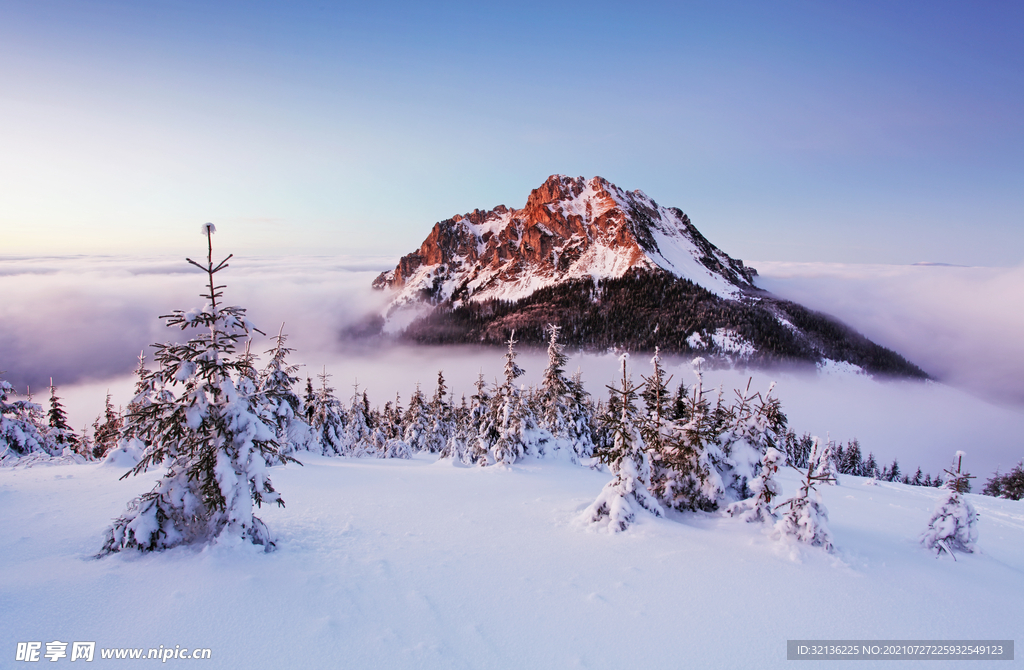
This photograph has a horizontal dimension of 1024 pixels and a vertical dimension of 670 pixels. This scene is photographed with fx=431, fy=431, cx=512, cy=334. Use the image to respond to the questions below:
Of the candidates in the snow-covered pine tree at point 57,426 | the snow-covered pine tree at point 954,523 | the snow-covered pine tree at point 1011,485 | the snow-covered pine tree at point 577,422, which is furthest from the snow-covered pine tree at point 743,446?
the snow-covered pine tree at point 1011,485

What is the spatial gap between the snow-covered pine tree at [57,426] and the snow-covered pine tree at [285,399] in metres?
16.1

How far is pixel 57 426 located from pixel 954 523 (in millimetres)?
50624

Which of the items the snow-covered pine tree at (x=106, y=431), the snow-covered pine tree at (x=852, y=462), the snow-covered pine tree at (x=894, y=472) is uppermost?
the snow-covered pine tree at (x=106, y=431)

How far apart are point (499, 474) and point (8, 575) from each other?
1587 cm

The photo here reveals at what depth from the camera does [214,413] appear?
24.9 feet

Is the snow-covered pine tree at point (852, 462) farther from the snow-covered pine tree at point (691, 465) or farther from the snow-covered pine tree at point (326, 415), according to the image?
the snow-covered pine tree at point (691, 465)

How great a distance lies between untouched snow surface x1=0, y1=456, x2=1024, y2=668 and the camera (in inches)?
228

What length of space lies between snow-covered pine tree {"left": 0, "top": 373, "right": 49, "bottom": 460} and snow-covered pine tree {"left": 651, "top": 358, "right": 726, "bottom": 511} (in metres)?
32.3

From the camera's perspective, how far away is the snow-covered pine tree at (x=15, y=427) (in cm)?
2325

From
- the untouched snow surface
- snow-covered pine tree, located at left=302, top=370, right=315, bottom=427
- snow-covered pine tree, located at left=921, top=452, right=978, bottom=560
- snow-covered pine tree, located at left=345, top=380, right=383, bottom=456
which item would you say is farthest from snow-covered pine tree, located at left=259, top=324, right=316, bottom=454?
snow-covered pine tree, located at left=921, top=452, right=978, bottom=560

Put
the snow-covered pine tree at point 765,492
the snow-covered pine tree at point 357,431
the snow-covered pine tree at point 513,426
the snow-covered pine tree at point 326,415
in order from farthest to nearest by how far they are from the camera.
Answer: the snow-covered pine tree at point 357,431, the snow-covered pine tree at point 326,415, the snow-covered pine tree at point 513,426, the snow-covered pine tree at point 765,492

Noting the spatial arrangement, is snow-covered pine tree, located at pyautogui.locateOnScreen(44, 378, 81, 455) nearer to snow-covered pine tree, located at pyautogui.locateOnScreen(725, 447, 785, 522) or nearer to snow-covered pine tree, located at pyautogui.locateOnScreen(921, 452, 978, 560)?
snow-covered pine tree, located at pyautogui.locateOnScreen(725, 447, 785, 522)

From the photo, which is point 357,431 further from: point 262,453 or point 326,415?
point 262,453

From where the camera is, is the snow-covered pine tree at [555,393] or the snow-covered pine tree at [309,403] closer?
the snow-covered pine tree at [555,393]
